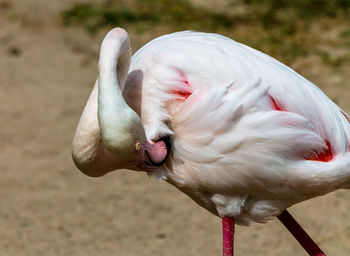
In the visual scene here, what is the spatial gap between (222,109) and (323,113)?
540 millimetres

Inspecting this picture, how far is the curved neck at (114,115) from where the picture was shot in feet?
9.09

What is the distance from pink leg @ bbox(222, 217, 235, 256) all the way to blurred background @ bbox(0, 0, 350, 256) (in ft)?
3.21

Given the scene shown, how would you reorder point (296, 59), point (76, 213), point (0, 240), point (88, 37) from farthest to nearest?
point (88, 37), point (296, 59), point (76, 213), point (0, 240)

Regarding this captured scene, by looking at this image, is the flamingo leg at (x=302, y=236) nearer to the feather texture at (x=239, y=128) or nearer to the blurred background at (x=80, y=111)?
the feather texture at (x=239, y=128)

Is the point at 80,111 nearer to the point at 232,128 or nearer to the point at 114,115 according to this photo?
the point at 232,128

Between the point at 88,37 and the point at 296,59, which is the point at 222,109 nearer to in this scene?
the point at 296,59

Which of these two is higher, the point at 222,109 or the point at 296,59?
the point at 222,109

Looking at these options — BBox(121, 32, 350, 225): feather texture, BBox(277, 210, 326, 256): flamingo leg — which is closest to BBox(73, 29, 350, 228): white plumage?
BBox(121, 32, 350, 225): feather texture

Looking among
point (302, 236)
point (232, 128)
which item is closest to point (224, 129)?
point (232, 128)

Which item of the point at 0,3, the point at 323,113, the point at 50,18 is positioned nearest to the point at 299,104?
the point at 323,113

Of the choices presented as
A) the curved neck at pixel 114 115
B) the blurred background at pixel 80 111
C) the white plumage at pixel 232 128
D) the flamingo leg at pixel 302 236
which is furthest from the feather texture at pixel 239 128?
the blurred background at pixel 80 111

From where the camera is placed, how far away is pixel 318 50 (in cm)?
672

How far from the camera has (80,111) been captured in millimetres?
5957

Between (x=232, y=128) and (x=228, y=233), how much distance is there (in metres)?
0.59
